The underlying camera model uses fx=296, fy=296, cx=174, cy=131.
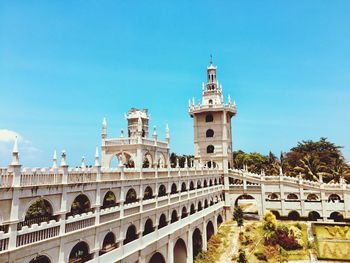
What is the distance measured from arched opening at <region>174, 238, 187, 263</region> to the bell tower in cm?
2435

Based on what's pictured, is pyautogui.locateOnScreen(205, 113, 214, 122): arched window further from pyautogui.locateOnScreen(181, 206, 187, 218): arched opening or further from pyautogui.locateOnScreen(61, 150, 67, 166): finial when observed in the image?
pyautogui.locateOnScreen(61, 150, 67, 166): finial

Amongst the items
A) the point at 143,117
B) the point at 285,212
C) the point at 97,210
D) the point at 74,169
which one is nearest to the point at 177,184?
the point at 143,117

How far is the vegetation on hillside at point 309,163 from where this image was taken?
54.9m

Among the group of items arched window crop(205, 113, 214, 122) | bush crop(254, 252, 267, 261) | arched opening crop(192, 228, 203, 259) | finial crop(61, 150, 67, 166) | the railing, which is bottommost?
bush crop(254, 252, 267, 261)

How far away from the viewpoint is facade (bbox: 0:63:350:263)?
49.2ft

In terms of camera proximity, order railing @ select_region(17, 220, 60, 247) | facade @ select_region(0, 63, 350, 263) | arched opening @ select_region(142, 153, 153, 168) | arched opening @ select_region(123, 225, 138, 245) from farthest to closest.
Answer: arched opening @ select_region(142, 153, 153, 168) → arched opening @ select_region(123, 225, 138, 245) → facade @ select_region(0, 63, 350, 263) → railing @ select_region(17, 220, 60, 247)

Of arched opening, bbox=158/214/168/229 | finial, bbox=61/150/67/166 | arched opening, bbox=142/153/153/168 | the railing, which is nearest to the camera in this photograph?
the railing

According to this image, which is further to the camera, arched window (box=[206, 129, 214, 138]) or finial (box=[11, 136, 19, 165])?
arched window (box=[206, 129, 214, 138])

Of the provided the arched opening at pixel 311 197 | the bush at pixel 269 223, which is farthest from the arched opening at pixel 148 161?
the arched opening at pixel 311 197

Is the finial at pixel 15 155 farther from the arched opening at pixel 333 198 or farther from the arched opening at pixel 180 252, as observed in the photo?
the arched opening at pixel 333 198

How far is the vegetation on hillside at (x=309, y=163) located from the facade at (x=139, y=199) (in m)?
4.99

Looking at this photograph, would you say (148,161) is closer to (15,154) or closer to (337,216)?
(337,216)

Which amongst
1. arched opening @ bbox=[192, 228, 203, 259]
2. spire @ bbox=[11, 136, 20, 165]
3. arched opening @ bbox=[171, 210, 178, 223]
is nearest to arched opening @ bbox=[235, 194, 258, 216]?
arched opening @ bbox=[192, 228, 203, 259]

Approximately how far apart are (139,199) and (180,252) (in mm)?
12897
